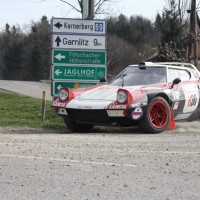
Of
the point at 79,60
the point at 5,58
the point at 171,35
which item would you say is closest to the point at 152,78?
the point at 79,60

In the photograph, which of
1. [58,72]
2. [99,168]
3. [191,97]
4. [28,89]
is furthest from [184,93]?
[28,89]

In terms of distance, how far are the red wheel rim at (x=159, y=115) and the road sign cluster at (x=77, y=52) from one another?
345 centimetres

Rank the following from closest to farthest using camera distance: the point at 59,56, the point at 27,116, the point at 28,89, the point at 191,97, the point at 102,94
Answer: the point at 102,94 → the point at 191,97 → the point at 59,56 → the point at 27,116 → the point at 28,89

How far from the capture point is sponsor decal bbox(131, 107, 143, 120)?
9.89 m

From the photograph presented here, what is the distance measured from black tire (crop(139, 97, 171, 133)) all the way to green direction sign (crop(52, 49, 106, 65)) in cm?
362

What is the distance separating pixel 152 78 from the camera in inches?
433

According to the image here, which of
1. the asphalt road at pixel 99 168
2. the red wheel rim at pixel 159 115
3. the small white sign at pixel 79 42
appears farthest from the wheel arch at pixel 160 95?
the small white sign at pixel 79 42

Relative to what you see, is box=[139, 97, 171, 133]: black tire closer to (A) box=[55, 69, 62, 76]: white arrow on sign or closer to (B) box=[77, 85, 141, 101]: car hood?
(B) box=[77, 85, 141, 101]: car hood

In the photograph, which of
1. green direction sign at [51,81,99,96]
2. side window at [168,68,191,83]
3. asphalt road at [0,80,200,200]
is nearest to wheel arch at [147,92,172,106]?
side window at [168,68,191,83]

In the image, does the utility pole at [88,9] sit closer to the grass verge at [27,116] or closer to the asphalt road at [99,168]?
the grass verge at [27,116]

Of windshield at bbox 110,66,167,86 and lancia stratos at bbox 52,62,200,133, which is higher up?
windshield at bbox 110,66,167,86

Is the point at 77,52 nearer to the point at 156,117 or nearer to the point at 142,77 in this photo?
the point at 142,77

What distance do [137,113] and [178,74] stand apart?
2122 millimetres

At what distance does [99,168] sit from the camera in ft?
21.1
